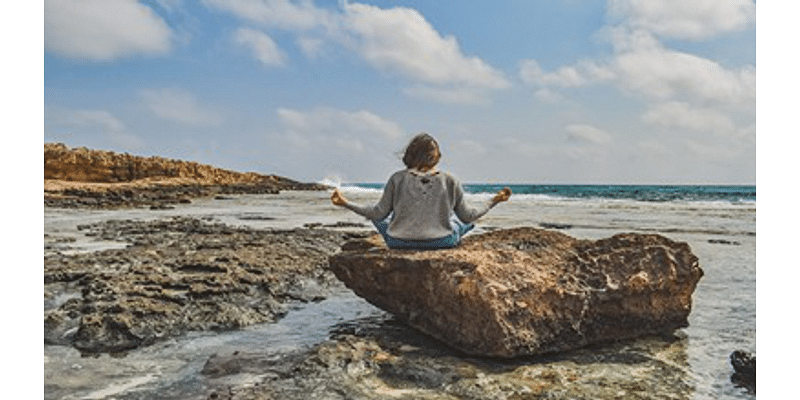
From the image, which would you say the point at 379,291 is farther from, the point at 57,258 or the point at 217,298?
the point at 57,258

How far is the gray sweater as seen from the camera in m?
5.21

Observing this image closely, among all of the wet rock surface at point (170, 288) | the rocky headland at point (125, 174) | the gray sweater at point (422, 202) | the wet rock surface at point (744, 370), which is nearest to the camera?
the wet rock surface at point (744, 370)

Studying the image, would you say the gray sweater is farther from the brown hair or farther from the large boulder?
the large boulder

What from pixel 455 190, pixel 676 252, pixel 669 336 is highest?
pixel 455 190

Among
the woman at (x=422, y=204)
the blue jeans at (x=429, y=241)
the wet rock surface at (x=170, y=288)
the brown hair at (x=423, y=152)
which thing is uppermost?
the brown hair at (x=423, y=152)

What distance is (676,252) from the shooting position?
5254 millimetres

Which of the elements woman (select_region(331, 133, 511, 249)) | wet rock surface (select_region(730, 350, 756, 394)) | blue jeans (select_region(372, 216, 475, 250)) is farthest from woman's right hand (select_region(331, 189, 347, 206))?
wet rock surface (select_region(730, 350, 756, 394))

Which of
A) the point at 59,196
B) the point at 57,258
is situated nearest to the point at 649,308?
the point at 57,258

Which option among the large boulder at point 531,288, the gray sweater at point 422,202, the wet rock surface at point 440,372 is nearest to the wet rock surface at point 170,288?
the wet rock surface at point 440,372

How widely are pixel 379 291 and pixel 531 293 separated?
4.31 feet

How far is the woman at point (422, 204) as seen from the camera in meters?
5.21

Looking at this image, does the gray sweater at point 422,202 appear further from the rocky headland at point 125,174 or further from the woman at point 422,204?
the rocky headland at point 125,174

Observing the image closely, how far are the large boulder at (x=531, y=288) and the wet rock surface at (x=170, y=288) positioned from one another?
121 centimetres

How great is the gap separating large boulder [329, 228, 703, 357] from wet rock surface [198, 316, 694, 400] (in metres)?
0.16
